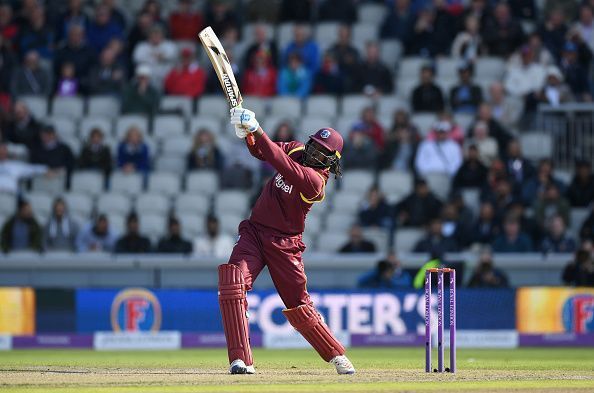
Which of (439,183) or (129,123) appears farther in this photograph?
(129,123)

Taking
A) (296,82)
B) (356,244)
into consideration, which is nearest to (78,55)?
(296,82)

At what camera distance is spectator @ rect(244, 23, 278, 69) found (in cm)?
2195

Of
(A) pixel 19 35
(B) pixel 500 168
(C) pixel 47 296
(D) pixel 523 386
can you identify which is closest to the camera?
(D) pixel 523 386

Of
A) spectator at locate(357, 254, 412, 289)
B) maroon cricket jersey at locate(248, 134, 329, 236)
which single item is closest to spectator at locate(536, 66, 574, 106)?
spectator at locate(357, 254, 412, 289)

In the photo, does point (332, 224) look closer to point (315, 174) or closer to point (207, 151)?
point (207, 151)

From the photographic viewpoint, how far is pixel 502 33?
21688 millimetres

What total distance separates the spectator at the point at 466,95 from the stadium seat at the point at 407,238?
2520 millimetres

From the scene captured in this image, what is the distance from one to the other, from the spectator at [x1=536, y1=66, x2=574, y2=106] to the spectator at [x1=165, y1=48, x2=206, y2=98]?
547cm

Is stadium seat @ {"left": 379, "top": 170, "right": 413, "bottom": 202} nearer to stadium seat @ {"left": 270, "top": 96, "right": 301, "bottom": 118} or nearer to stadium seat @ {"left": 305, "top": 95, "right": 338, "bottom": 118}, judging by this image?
stadium seat @ {"left": 305, "top": 95, "right": 338, "bottom": 118}

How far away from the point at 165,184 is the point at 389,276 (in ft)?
13.9

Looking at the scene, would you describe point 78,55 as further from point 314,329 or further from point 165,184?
point 314,329

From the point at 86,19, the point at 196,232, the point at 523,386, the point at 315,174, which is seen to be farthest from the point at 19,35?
the point at 523,386

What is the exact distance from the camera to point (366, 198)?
20.0 m

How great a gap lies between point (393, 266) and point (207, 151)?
3909 millimetres
